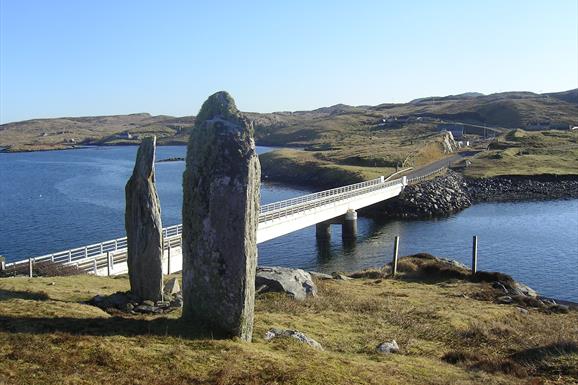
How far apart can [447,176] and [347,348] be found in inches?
3665

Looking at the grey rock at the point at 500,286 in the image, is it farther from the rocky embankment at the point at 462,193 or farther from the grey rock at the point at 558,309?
the rocky embankment at the point at 462,193

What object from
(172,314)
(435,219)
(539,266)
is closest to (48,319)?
(172,314)

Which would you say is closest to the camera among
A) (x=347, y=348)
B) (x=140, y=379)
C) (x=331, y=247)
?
(x=140, y=379)

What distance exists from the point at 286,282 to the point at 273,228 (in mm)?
26168

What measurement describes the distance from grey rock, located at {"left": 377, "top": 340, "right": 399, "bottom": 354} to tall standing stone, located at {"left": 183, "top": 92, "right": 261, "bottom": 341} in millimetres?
4173

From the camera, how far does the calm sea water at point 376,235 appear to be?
5041 cm

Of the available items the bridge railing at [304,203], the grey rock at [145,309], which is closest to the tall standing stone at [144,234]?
the grey rock at [145,309]

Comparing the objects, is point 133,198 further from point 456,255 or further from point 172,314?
point 456,255

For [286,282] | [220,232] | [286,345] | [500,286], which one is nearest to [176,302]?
[286,345]

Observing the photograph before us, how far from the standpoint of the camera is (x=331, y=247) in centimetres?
6172

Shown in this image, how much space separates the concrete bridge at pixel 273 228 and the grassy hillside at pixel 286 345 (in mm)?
9423

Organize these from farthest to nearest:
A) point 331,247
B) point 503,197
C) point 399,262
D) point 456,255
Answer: point 503,197 < point 331,247 < point 456,255 < point 399,262

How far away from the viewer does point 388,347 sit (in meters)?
16.4

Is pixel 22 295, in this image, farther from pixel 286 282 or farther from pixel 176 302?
pixel 286 282
